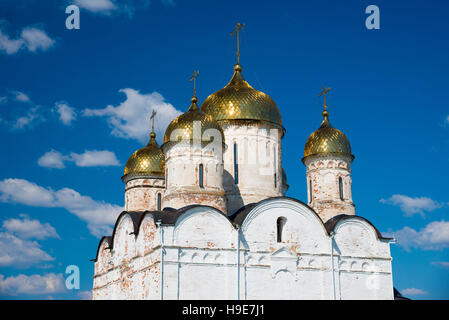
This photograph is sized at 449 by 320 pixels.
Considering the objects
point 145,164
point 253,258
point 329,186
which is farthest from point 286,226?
point 145,164

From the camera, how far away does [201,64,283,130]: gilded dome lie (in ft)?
71.9

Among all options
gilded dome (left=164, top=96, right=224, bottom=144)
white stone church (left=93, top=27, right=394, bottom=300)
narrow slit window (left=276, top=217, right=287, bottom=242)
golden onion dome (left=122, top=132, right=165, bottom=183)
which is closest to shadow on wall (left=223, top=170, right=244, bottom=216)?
A: white stone church (left=93, top=27, right=394, bottom=300)

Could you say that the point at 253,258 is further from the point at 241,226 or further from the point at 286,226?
the point at 286,226

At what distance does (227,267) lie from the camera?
17.9m

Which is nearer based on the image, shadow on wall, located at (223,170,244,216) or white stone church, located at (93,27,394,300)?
white stone church, located at (93,27,394,300)

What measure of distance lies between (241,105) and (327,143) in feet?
11.3

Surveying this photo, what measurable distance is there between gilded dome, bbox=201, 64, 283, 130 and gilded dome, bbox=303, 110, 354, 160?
137 cm

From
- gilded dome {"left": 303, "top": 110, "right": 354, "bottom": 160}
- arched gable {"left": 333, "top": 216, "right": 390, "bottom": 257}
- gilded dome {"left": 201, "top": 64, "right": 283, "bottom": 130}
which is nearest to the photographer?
arched gable {"left": 333, "top": 216, "right": 390, "bottom": 257}

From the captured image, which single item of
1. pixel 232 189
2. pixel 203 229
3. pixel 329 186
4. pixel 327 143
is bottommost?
pixel 203 229

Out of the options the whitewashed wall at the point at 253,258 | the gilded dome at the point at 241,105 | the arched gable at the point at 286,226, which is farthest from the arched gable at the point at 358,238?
the gilded dome at the point at 241,105

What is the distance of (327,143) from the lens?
22500 mm

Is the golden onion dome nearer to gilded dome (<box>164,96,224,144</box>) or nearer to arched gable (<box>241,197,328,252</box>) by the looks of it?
gilded dome (<box>164,96,224,144</box>)
